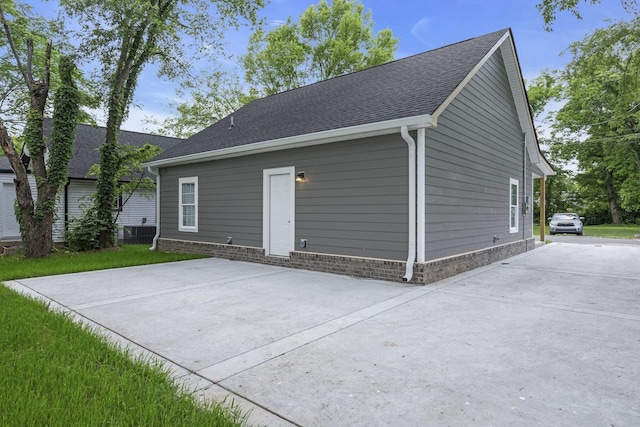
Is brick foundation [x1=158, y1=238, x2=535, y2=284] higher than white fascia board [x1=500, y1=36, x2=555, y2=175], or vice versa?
white fascia board [x1=500, y1=36, x2=555, y2=175]

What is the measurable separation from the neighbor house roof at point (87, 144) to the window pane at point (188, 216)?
3718mm

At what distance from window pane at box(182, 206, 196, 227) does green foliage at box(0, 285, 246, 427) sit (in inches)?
281

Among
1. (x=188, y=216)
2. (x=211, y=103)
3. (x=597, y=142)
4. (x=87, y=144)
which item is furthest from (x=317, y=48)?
(x=597, y=142)

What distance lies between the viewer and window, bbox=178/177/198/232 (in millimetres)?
10344

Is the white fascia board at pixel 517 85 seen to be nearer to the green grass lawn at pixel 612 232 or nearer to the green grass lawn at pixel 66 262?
the green grass lawn at pixel 66 262

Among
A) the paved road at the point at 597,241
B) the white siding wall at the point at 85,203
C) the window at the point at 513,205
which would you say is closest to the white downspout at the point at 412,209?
the window at the point at 513,205

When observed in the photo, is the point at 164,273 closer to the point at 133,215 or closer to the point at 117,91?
the point at 117,91

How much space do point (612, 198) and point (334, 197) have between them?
29618mm

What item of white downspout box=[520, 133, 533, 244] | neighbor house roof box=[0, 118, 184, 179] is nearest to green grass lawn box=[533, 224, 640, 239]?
white downspout box=[520, 133, 533, 244]

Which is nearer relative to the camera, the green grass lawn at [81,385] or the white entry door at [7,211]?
the green grass lawn at [81,385]

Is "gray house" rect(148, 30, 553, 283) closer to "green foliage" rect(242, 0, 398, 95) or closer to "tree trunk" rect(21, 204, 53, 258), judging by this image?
"tree trunk" rect(21, 204, 53, 258)

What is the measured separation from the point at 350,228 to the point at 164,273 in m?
3.75

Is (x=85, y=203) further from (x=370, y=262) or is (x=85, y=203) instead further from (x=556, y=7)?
(x=556, y=7)

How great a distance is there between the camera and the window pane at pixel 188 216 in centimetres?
1048
